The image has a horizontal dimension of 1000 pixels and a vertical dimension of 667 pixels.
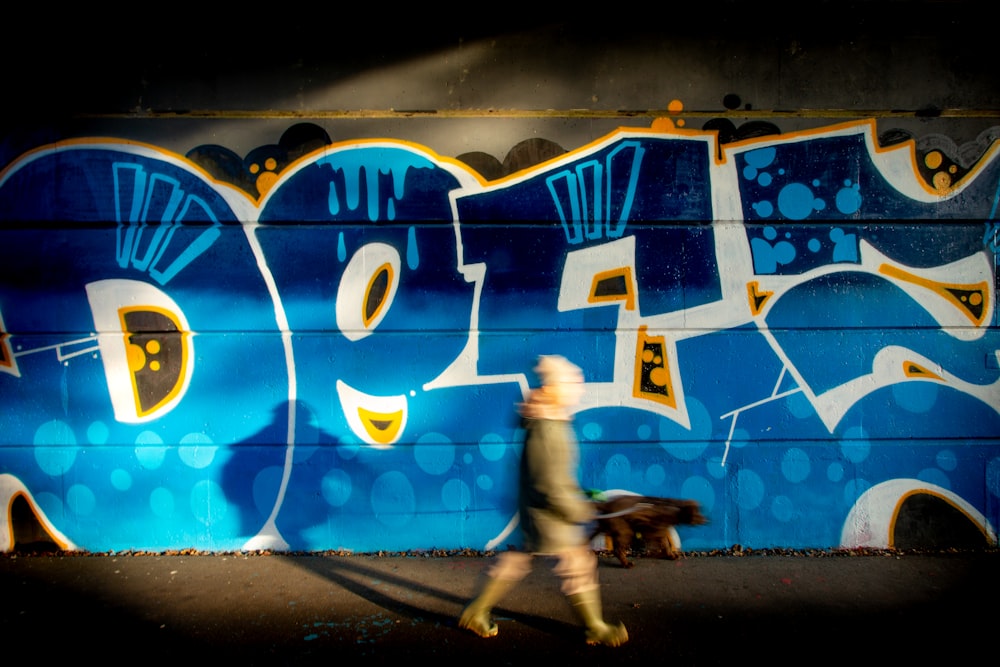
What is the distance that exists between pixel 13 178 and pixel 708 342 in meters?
5.09

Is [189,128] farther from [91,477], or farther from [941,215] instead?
[941,215]

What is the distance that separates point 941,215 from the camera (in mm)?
4270

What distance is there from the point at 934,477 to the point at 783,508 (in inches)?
43.0

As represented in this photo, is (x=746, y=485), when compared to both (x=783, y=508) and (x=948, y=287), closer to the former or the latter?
(x=783, y=508)

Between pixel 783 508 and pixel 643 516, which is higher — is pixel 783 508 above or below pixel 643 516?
below

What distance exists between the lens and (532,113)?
4.23 meters

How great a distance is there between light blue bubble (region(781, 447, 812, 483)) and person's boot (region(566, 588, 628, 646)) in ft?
6.18

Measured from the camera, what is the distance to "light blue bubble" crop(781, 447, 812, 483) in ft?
14.0

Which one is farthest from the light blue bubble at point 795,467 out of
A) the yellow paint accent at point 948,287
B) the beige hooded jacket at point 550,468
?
the beige hooded jacket at point 550,468

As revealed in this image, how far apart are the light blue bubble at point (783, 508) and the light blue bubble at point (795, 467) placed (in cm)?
15

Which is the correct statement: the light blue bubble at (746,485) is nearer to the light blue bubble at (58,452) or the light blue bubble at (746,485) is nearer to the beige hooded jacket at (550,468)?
the beige hooded jacket at (550,468)

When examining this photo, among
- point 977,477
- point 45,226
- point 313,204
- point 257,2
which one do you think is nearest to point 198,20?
point 257,2

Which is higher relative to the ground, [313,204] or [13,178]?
[13,178]

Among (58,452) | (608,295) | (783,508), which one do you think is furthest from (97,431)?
(783,508)
